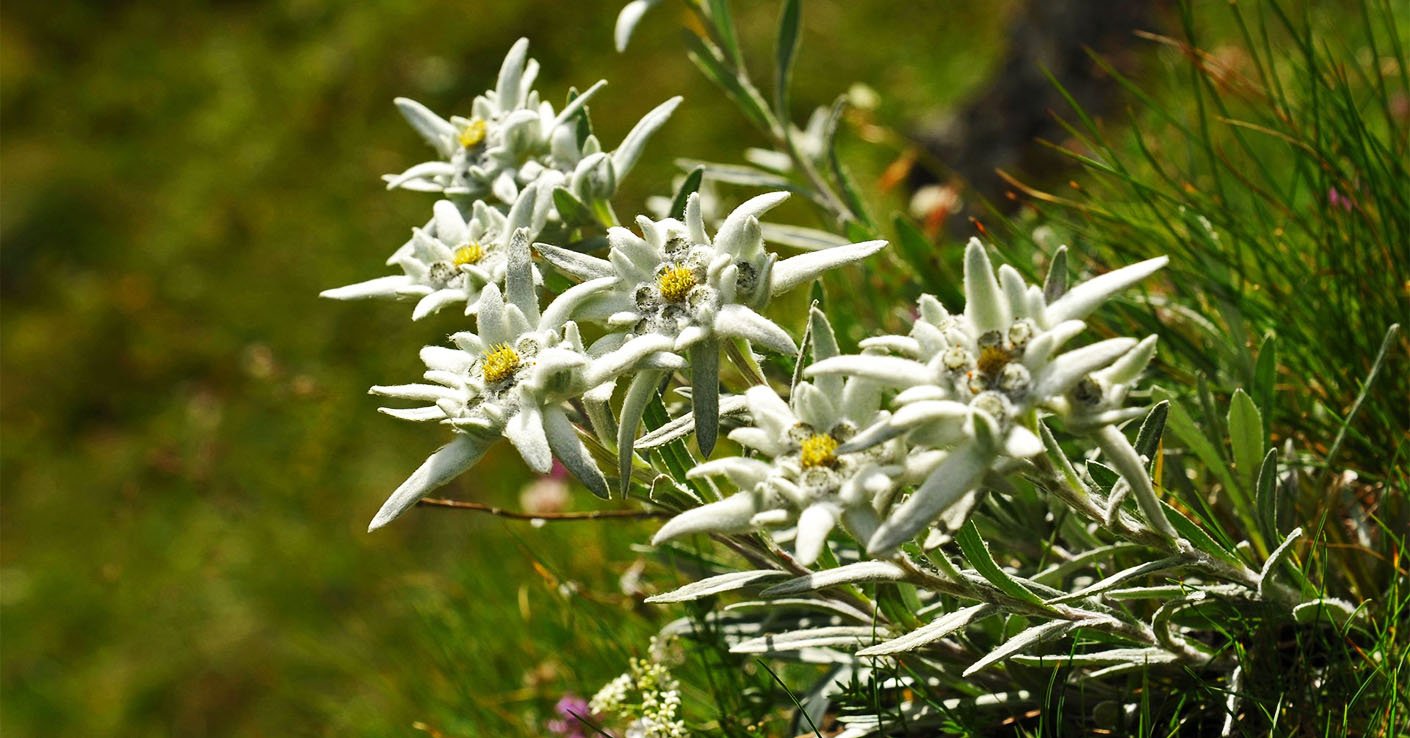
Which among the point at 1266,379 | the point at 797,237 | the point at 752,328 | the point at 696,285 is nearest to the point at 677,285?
the point at 696,285

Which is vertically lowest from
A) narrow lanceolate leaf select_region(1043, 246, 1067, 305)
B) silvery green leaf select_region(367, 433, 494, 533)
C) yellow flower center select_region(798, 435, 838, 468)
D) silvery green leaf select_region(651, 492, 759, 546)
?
silvery green leaf select_region(651, 492, 759, 546)

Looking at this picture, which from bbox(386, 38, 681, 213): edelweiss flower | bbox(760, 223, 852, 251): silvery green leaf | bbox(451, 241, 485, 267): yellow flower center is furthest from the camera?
bbox(760, 223, 852, 251): silvery green leaf

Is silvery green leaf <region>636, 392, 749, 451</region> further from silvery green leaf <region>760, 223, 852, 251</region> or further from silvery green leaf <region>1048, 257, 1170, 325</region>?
silvery green leaf <region>760, 223, 852, 251</region>

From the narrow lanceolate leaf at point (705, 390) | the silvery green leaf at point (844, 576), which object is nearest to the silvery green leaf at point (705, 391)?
the narrow lanceolate leaf at point (705, 390)

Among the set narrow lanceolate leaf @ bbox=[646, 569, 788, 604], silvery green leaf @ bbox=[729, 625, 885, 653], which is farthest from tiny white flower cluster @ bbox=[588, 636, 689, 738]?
narrow lanceolate leaf @ bbox=[646, 569, 788, 604]

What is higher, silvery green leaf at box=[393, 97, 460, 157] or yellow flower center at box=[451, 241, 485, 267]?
silvery green leaf at box=[393, 97, 460, 157]

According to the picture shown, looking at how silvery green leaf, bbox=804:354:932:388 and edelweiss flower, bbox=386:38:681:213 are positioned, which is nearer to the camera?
silvery green leaf, bbox=804:354:932:388

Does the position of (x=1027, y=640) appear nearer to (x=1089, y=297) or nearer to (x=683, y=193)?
(x=1089, y=297)
